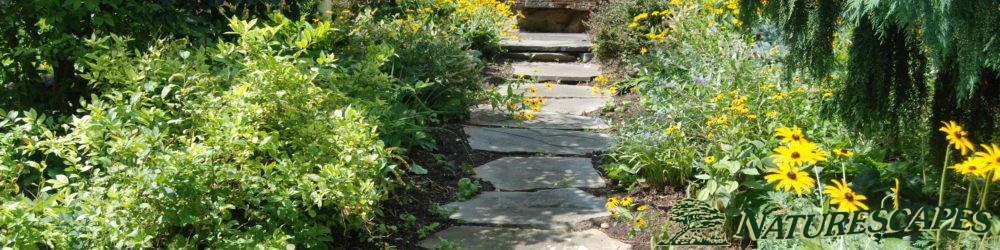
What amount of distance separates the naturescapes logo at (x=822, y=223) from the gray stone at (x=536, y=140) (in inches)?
70.0

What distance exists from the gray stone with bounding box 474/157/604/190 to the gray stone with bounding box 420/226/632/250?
66cm

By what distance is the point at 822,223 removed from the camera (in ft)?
7.47

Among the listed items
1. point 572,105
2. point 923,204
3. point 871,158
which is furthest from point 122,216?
point 572,105

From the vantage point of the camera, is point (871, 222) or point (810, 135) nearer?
point (871, 222)

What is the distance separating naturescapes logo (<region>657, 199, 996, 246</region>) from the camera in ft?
7.55

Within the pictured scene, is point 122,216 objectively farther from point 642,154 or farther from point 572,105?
point 572,105

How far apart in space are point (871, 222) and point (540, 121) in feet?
11.0

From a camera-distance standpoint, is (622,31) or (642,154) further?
(622,31)

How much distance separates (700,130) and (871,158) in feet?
2.91

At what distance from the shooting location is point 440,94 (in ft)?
17.6

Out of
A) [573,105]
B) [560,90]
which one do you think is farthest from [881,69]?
[560,90]

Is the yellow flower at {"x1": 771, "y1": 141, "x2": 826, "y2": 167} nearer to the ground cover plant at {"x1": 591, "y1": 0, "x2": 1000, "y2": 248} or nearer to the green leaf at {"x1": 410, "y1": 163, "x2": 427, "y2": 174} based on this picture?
the ground cover plant at {"x1": 591, "y1": 0, "x2": 1000, "y2": 248}

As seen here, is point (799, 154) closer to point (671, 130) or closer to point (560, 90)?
point (671, 130)

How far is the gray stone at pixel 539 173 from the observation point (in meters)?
4.18
